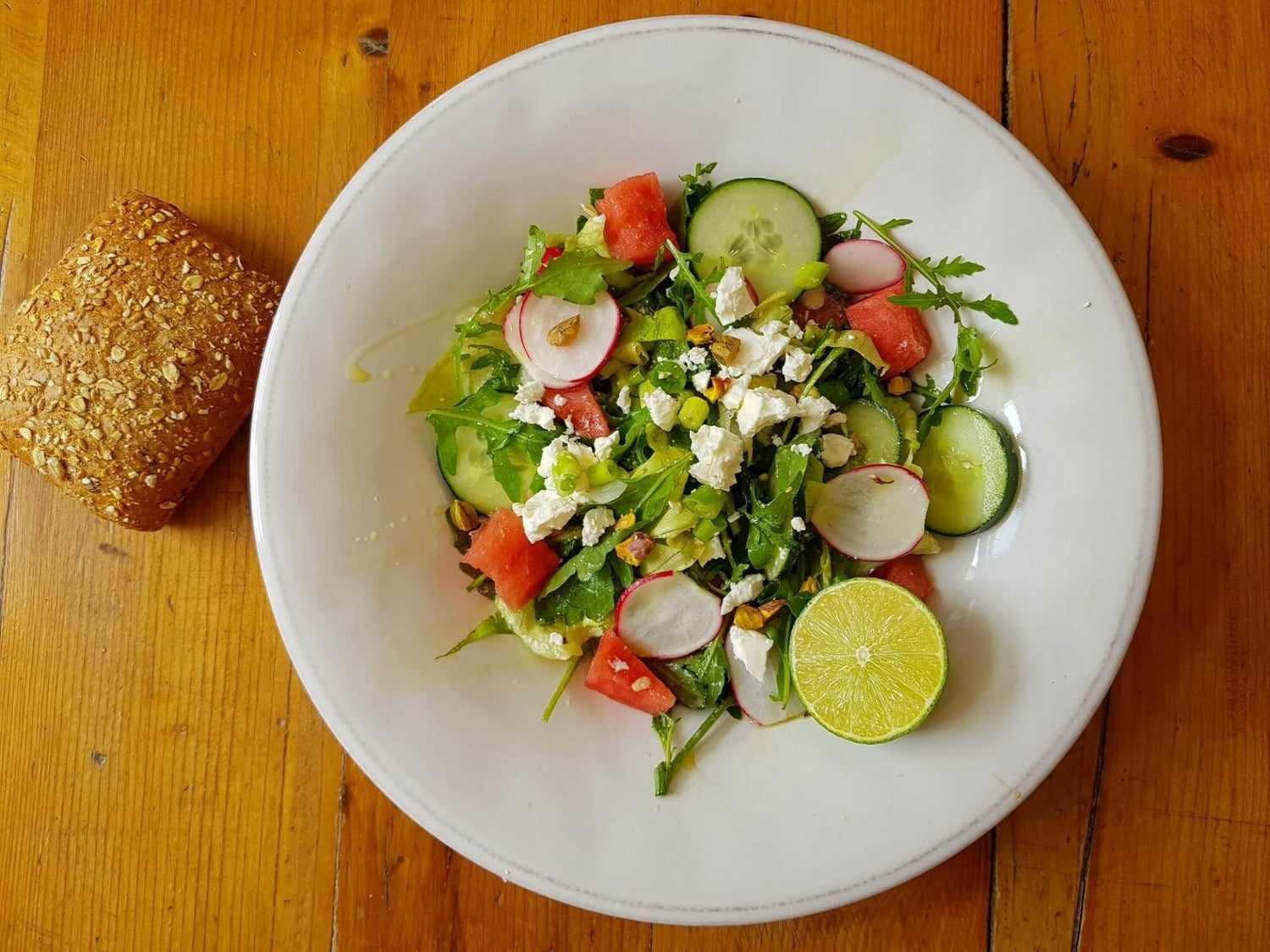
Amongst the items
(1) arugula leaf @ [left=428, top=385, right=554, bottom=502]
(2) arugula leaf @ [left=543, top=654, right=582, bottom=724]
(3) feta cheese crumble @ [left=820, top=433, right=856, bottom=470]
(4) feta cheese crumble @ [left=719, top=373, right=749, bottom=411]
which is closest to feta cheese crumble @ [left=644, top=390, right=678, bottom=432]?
(4) feta cheese crumble @ [left=719, top=373, right=749, bottom=411]

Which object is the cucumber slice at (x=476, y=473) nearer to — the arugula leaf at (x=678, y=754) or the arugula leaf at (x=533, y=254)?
the arugula leaf at (x=533, y=254)

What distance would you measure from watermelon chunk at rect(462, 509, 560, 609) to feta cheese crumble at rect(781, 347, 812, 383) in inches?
25.9

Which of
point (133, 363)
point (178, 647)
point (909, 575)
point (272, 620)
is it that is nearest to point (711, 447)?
point (909, 575)

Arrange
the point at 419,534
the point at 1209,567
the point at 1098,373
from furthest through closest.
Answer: the point at 1209,567
the point at 419,534
the point at 1098,373

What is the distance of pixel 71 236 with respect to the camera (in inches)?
97.6

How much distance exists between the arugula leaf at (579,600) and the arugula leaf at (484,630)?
3.1 inches

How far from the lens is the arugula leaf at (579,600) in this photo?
6.62ft

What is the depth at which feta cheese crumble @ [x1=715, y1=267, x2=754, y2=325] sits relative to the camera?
74.5 inches

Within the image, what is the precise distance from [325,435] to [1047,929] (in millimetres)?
2117

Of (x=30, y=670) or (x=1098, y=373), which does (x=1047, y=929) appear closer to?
(x=1098, y=373)

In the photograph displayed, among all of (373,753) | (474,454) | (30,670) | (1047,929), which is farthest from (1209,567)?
(30,670)

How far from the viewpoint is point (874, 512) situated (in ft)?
6.42

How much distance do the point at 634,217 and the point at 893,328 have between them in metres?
0.62

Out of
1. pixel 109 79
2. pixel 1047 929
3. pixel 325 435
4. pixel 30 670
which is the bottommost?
pixel 1047 929
